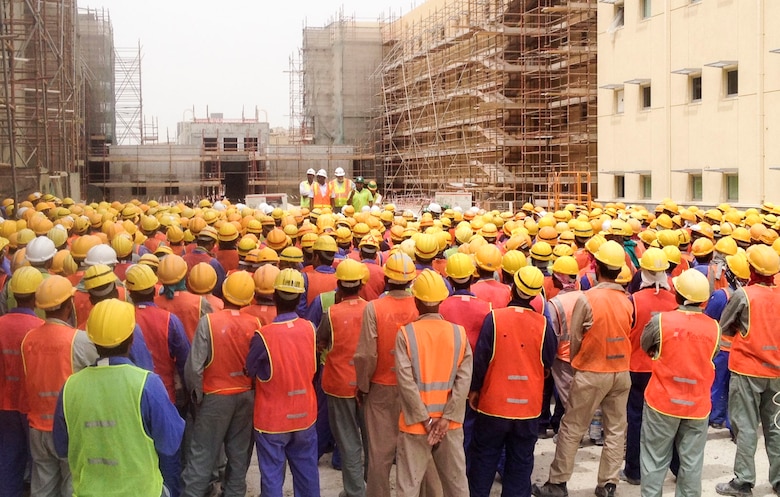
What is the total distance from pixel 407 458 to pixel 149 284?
2.47 m

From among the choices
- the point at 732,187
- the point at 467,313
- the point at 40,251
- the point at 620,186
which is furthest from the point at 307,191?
the point at 620,186

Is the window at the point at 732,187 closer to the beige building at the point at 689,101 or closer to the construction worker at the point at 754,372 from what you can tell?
the beige building at the point at 689,101

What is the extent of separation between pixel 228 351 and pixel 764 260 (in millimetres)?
4647

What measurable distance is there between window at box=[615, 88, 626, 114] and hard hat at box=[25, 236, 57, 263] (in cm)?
2211

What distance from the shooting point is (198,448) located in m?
6.16

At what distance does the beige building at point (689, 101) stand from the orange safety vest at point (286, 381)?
17358mm

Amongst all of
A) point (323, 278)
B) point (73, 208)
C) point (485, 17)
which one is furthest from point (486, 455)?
point (485, 17)

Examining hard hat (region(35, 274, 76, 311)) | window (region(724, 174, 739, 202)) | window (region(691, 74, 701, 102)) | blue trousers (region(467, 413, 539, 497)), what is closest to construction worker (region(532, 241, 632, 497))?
blue trousers (region(467, 413, 539, 497))

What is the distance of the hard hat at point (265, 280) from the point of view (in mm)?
6363

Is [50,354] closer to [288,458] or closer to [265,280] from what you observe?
[265,280]

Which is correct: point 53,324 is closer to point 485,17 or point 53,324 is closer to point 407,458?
point 407,458

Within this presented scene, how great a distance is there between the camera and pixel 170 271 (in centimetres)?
671

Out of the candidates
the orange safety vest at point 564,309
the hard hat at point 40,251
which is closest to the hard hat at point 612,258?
the orange safety vest at point 564,309

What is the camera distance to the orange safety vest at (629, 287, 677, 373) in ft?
23.3
